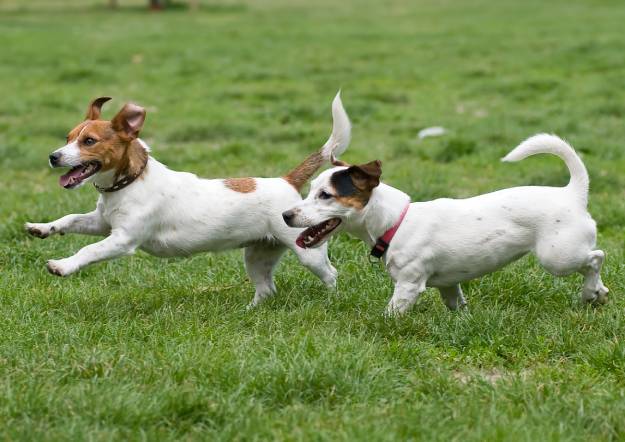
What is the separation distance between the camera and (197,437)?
3.84m

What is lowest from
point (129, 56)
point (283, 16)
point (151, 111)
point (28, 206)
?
point (283, 16)

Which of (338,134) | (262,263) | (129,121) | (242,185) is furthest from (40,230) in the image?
(338,134)

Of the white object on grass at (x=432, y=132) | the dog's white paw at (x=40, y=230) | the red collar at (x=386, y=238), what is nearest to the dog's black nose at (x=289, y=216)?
the red collar at (x=386, y=238)

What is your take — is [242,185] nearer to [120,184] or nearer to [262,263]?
[262,263]

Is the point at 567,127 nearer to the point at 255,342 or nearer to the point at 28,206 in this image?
the point at 28,206

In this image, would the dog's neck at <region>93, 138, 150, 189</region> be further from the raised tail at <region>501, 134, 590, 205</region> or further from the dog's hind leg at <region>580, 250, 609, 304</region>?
the dog's hind leg at <region>580, 250, 609, 304</region>

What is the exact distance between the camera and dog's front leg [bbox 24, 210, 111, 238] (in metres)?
5.71

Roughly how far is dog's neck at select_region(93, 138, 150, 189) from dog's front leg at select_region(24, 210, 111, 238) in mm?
293

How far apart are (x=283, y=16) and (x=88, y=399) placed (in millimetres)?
30337

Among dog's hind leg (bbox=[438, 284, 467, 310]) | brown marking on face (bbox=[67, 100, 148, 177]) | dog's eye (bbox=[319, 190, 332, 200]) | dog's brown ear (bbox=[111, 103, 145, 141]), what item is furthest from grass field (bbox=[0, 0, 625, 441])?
dog's brown ear (bbox=[111, 103, 145, 141])

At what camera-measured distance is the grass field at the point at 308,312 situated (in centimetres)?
398

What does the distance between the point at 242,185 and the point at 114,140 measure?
85cm

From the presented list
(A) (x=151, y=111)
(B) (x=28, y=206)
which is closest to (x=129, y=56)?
(A) (x=151, y=111)

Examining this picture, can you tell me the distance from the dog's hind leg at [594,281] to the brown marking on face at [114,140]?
107 inches
